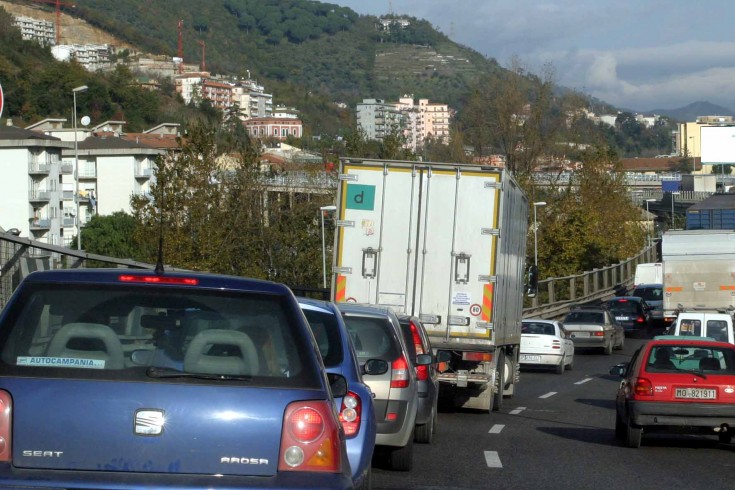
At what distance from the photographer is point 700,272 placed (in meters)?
42.8

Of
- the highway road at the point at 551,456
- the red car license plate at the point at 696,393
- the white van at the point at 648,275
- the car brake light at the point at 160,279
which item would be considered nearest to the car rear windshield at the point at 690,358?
the red car license plate at the point at 696,393

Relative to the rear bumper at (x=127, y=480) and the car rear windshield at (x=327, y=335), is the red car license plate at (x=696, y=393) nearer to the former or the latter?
the car rear windshield at (x=327, y=335)

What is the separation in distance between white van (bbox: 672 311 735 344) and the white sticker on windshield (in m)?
28.2

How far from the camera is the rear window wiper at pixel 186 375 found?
559cm

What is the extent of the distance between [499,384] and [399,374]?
27.7 ft

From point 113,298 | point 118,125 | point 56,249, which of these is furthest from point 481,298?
point 118,125

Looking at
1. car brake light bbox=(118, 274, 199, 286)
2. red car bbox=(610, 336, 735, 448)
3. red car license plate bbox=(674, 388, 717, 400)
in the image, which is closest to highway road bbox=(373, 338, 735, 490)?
red car bbox=(610, 336, 735, 448)

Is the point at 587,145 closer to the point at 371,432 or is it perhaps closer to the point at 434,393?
the point at 434,393

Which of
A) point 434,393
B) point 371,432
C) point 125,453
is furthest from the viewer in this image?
point 434,393

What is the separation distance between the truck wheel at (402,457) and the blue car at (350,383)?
2358 millimetres

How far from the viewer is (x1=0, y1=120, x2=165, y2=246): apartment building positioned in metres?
104

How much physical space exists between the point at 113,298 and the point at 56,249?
10.7 metres

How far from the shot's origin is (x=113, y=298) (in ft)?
19.2

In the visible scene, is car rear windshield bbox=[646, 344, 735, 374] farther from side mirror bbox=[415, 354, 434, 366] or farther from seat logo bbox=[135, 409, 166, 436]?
seat logo bbox=[135, 409, 166, 436]
